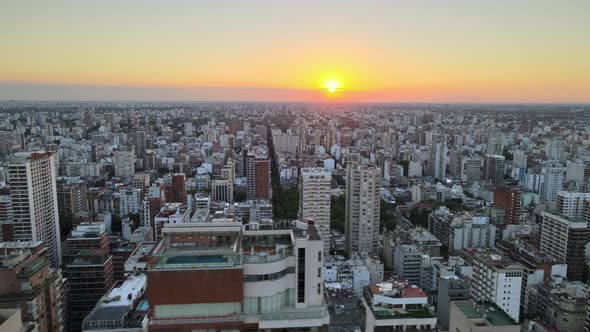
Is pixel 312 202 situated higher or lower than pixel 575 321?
higher

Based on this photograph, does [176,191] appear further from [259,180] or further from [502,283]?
[502,283]

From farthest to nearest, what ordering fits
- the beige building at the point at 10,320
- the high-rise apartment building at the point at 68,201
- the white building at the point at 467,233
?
1. the high-rise apartment building at the point at 68,201
2. the white building at the point at 467,233
3. the beige building at the point at 10,320

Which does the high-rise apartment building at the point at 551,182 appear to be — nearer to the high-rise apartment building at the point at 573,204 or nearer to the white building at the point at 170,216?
the high-rise apartment building at the point at 573,204

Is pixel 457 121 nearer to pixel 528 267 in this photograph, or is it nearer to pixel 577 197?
pixel 577 197

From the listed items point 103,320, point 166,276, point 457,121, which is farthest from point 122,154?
point 457,121

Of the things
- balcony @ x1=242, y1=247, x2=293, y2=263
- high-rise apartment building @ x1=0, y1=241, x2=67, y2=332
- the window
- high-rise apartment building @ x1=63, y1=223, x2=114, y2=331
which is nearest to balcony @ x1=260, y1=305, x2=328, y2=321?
the window

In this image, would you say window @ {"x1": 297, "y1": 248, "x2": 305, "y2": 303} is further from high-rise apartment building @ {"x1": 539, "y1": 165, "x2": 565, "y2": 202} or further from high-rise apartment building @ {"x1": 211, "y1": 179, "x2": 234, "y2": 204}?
high-rise apartment building @ {"x1": 539, "y1": 165, "x2": 565, "y2": 202}

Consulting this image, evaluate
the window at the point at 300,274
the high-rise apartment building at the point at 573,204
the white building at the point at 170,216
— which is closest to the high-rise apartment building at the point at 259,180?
the white building at the point at 170,216
